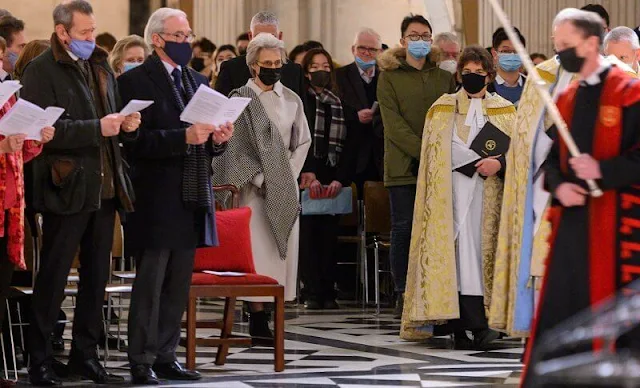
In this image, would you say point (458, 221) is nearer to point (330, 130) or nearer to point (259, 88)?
point (259, 88)

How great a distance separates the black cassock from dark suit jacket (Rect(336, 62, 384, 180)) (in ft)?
19.7

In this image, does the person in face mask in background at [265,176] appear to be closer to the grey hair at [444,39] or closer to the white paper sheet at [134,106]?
the white paper sheet at [134,106]

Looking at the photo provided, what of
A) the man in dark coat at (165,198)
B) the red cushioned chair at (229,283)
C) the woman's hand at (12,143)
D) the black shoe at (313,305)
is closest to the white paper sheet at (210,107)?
the man in dark coat at (165,198)

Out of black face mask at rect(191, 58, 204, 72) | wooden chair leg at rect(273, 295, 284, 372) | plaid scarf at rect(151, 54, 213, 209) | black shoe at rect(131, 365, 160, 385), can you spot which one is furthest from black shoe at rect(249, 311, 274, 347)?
black face mask at rect(191, 58, 204, 72)

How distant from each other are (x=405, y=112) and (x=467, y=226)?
1355mm

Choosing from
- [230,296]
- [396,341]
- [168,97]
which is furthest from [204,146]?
[396,341]

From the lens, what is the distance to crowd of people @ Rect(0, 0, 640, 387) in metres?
5.28

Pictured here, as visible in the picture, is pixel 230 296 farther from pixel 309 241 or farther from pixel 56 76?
pixel 309 241

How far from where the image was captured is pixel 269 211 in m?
8.91

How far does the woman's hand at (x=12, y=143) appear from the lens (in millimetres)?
6270

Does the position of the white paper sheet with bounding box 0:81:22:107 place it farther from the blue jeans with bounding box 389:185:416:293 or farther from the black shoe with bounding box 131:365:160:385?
the blue jeans with bounding box 389:185:416:293

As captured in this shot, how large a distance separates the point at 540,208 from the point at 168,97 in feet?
6.37

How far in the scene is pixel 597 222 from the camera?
519 centimetres

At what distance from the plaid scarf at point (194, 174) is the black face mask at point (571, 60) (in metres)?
2.27
